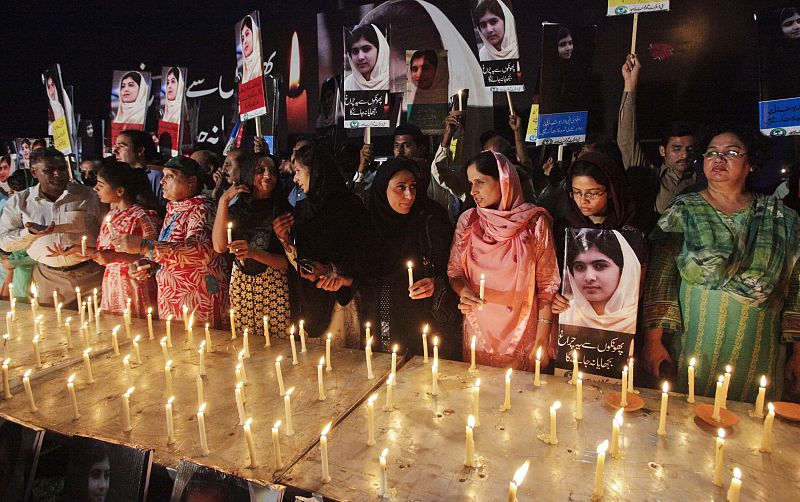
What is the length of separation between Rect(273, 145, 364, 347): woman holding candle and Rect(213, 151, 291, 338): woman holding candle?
15cm

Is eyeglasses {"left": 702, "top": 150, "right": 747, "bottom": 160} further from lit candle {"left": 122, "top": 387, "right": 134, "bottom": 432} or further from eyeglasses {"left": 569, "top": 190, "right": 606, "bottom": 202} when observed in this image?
lit candle {"left": 122, "top": 387, "right": 134, "bottom": 432}

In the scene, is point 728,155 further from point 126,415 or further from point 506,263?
point 126,415

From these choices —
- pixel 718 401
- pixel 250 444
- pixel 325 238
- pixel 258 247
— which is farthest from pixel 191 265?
pixel 718 401

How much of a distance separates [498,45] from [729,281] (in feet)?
10.9

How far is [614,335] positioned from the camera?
265 centimetres

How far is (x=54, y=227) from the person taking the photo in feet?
Answer: 14.5

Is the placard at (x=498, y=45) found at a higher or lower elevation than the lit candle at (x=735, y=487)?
higher

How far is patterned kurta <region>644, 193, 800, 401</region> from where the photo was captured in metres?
2.65

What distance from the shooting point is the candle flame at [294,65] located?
25.1ft

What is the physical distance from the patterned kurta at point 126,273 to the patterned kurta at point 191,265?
335 millimetres

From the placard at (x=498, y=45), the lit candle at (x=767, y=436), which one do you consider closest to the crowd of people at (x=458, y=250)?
the placard at (x=498, y=45)

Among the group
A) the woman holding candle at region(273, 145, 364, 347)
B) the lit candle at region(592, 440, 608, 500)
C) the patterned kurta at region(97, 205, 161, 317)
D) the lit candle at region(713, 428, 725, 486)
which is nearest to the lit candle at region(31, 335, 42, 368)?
the patterned kurta at region(97, 205, 161, 317)

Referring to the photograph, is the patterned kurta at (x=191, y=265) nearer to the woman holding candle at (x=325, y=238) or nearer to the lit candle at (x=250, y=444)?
the woman holding candle at (x=325, y=238)

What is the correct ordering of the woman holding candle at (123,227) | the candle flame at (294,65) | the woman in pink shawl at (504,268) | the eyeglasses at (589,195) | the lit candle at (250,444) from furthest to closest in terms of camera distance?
the candle flame at (294,65) → the woman holding candle at (123,227) → the woman in pink shawl at (504,268) → the eyeglasses at (589,195) → the lit candle at (250,444)
